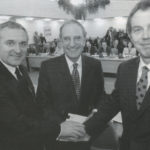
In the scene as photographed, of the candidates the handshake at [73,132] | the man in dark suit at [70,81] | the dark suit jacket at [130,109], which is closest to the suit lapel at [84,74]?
the man in dark suit at [70,81]

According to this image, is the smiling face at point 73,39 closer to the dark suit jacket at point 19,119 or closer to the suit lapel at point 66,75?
the suit lapel at point 66,75

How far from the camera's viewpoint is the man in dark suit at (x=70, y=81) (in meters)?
1.93

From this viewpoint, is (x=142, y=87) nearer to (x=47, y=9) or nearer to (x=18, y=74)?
(x=18, y=74)

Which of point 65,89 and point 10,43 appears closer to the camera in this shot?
point 10,43

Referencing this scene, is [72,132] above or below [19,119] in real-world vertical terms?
below

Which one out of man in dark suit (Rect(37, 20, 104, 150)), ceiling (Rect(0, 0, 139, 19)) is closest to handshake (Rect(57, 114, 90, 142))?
man in dark suit (Rect(37, 20, 104, 150))

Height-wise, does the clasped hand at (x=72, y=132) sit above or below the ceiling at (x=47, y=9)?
below

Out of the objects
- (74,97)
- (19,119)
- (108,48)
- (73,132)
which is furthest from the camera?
(108,48)

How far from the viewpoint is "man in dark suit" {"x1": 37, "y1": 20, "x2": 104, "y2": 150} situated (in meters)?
1.93

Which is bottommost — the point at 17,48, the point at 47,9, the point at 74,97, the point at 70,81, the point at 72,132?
the point at 72,132

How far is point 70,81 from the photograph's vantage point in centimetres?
195

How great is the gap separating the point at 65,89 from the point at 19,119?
618 mm

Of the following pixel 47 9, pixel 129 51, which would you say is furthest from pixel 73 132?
pixel 47 9

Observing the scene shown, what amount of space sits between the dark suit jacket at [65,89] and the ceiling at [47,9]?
867cm
